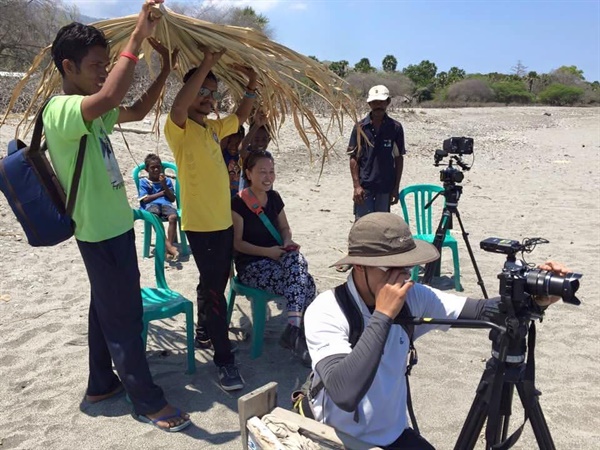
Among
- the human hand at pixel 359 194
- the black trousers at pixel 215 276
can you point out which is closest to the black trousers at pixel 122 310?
the black trousers at pixel 215 276

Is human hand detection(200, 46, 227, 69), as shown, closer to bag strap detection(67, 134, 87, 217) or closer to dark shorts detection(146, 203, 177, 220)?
bag strap detection(67, 134, 87, 217)

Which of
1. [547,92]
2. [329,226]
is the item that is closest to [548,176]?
[329,226]

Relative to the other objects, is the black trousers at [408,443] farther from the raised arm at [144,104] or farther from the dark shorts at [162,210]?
the dark shorts at [162,210]

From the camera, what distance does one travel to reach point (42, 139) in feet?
9.12

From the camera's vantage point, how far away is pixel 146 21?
2.56m

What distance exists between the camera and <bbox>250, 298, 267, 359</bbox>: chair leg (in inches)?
149

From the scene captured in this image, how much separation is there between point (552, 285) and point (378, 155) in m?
3.71

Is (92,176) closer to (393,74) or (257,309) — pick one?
(257,309)

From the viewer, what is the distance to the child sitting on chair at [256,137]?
4.22 m

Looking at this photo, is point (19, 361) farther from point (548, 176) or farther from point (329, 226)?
point (548, 176)

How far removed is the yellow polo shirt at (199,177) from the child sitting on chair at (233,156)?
1.78 metres

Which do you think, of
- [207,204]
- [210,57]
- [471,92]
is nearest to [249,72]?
[210,57]

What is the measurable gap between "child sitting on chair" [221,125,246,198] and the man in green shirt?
1.95 meters

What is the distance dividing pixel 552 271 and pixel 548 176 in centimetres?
1197
